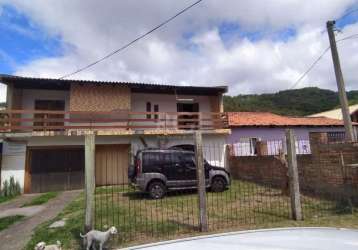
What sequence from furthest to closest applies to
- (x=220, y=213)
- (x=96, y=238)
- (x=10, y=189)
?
(x=10, y=189), (x=220, y=213), (x=96, y=238)

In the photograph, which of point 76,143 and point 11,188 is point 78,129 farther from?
point 11,188

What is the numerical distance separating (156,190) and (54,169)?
7294 mm

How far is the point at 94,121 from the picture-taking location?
1535cm

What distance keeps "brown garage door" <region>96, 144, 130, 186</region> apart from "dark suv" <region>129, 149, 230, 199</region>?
200 inches

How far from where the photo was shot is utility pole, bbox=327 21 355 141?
959cm

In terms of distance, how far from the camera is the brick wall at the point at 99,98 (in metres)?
15.2

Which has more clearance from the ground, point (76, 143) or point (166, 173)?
point (76, 143)

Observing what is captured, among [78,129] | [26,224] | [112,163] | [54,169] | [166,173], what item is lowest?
→ [26,224]

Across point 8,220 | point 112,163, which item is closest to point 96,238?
point 8,220

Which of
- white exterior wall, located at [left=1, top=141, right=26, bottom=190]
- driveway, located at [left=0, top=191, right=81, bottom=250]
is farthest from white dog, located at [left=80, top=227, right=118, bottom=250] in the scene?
white exterior wall, located at [left=1, top=141, right=26, bottom=190]

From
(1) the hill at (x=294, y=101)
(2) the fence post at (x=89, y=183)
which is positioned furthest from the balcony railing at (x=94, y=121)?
(1) the hill at (x=294, y=101)

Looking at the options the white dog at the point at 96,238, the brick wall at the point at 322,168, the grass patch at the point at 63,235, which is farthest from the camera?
the brick wall at the point at 322,168

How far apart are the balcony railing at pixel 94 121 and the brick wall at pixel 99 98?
0.38m

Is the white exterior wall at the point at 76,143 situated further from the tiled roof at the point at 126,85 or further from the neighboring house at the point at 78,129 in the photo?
the tiled roof at the point at 126,85
